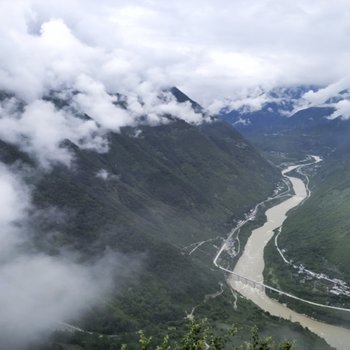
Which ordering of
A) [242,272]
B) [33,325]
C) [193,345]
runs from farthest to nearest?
[242,272]
[33,325]
[193,345]

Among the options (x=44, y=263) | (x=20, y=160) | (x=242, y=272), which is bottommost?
(x=242, y=272)

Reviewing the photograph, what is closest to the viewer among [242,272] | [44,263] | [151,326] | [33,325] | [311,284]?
[33,325]

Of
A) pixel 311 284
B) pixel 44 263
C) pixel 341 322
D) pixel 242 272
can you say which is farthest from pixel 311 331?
pixel 44 263

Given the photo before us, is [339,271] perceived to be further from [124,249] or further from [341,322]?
[124,249]

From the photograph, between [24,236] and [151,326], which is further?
[24,236]

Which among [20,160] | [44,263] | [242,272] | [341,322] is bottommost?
[341,322]

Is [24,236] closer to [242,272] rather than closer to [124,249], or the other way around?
[124,249]

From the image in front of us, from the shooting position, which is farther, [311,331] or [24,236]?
[24,236]

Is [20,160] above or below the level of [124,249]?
above

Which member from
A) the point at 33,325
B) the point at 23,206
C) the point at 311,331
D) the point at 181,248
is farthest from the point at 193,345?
the point at 181,248
